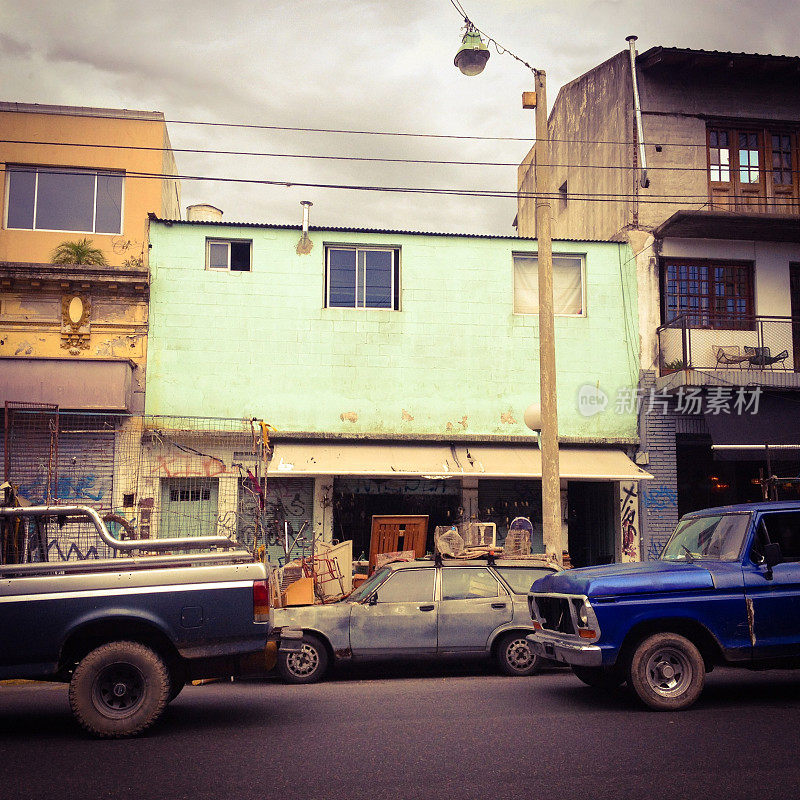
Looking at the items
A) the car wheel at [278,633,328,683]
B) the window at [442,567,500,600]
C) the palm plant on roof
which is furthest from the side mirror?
the palm plant on roof

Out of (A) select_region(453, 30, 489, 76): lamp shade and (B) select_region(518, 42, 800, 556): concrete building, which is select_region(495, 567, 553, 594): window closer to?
(B) select_region(518, 42, 800, 556): concrete building

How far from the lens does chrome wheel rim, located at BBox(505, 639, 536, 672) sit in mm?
10203

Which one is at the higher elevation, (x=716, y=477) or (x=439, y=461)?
(x=439, y=461)

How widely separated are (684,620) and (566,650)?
108 cm

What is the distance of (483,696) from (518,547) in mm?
4560

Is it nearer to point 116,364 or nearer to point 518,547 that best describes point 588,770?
point 518,547

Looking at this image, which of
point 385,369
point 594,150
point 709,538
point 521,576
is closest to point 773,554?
point 709,538

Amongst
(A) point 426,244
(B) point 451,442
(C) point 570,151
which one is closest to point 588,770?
(B) point 451,442

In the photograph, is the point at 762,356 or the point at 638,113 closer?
the point at 762,356

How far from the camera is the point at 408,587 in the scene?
1026 cm

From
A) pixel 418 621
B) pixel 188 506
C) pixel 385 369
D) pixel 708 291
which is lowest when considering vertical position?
pixel 418 621

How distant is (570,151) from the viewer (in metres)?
22.0

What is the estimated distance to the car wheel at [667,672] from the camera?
745 centimetres

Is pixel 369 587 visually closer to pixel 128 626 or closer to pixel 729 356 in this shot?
pixel 128 626
